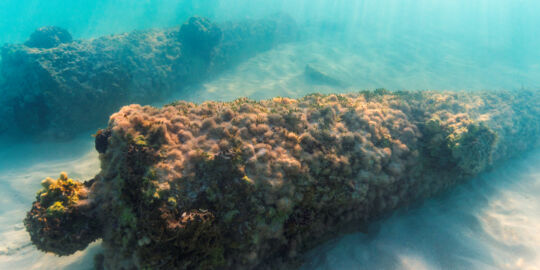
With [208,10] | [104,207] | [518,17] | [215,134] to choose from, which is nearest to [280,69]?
[215,134]

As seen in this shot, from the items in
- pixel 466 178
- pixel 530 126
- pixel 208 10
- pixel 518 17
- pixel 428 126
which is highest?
pixel 208 10

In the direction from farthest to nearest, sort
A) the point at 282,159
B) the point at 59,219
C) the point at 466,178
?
the point at 466,178 → the point at 282,159 → the point at 59,219

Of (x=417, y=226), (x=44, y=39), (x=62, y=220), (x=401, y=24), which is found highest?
(x=401, y=24)

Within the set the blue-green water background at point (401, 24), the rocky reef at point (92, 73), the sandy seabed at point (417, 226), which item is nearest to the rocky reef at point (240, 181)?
the sandy seabed at point (417, 226)

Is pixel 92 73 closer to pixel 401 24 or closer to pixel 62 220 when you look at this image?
pixel 62 220

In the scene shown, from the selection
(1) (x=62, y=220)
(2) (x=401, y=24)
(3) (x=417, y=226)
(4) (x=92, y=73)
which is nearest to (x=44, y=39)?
(4) (x=92, y=73)

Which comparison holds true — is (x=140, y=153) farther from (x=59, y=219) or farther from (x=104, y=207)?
(x=59, y=219)
